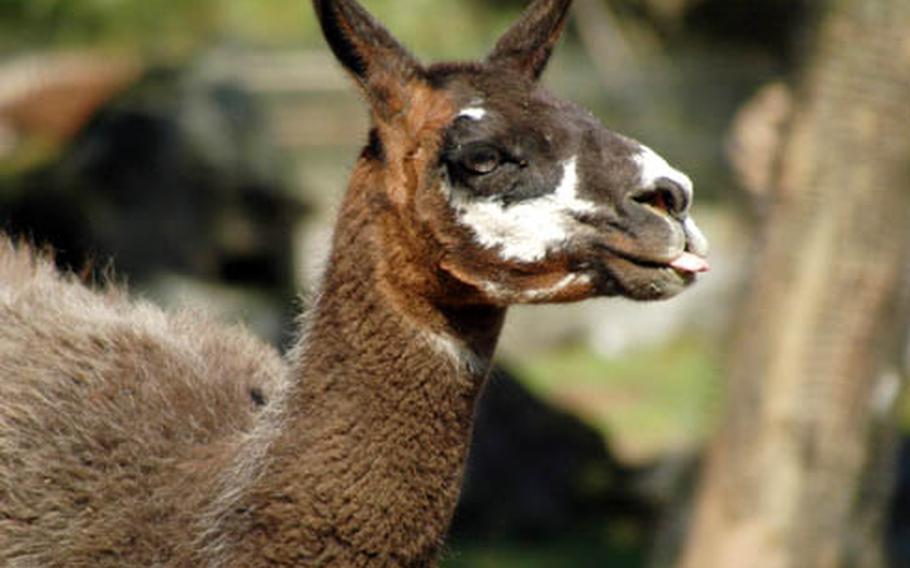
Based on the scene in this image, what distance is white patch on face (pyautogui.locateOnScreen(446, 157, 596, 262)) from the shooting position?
498cm

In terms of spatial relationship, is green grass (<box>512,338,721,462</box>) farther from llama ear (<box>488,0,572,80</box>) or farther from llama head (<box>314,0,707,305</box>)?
llama head (<box>314,0,707,305</box>)

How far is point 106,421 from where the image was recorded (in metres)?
5.62

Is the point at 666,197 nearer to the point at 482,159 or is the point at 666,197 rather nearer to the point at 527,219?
the point at 527,219

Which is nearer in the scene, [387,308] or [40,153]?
[387,308]

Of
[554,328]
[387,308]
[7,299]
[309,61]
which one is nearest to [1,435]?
[7,299]

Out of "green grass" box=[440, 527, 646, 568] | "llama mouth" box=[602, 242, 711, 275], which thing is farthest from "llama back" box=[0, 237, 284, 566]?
"green grass" box=[440, 527, 646, 568]

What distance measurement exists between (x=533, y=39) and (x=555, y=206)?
69 centimetres

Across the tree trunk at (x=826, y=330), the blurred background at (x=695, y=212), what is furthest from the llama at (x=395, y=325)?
the tree trunk at (x=826, y=330)

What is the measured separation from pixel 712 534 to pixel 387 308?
444 cm

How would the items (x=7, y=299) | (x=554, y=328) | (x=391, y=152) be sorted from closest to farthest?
(x=391, y=152), (x=7, y=299), (x=554, y=328)

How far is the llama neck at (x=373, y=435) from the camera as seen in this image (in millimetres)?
5121

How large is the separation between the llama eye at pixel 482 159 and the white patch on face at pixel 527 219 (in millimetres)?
77

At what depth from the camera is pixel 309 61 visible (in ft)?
72.3

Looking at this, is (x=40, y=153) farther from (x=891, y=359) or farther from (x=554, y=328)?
(x=891, y=359)
